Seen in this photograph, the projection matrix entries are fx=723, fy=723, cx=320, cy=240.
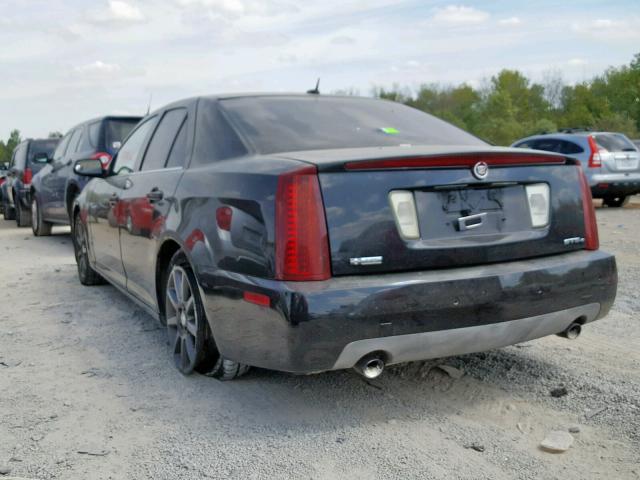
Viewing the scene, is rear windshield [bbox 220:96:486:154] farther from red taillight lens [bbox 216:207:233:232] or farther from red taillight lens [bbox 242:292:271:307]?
red taillight lens [bbox 242:292:271:307]

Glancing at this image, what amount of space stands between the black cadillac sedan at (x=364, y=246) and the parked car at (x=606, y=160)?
12.0m

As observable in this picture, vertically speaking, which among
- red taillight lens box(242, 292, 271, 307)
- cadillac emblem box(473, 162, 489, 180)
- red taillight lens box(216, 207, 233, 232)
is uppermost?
cadillac emblem box(473, 162, 489, 180)

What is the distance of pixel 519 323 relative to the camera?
3295 millimetres

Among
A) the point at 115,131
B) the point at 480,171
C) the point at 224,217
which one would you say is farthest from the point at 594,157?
the point at 224,217

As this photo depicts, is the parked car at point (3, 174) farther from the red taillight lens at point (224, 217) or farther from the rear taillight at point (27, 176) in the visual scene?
the red taillight lens at point (224, 217)

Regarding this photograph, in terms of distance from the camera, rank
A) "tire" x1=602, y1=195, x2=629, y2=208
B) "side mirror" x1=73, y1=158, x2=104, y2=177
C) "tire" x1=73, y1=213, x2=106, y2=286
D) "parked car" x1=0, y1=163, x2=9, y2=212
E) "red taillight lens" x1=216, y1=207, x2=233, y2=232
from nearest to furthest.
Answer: "red taillight lens" x1=216, y1=207, x2=233, y2=232 → "side mirror" x1=73, y1=158, x2=104, y2=177 → "tire" x1=73, y1=213, x2=106, y2=286 → "tire" x1=602, y1=195, x2=629, y2=208 → "parked car" x1=0, y1=163, x2=9, y2=212

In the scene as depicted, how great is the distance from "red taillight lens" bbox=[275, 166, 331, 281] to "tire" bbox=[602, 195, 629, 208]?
14.2 meters

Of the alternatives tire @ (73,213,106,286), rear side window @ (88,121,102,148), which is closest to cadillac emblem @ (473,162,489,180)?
tire @ (73,213,106,286)

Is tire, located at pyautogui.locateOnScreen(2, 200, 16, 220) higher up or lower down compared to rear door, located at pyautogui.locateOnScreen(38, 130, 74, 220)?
lower down

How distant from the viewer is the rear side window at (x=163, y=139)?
464 cm

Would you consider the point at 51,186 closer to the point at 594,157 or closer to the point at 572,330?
the point at 572,330

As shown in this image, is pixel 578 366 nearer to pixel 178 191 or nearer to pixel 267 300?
pixel 267 300

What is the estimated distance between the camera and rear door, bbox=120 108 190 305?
4289mm

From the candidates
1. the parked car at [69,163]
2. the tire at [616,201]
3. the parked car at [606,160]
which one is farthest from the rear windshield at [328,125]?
the tire at [616,201]
